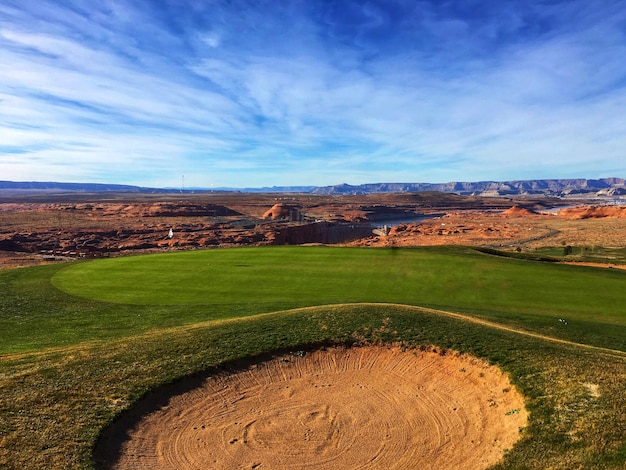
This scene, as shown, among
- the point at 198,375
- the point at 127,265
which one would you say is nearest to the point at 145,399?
the point at 198,375

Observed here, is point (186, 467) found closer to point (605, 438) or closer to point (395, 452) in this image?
point (395, 452)

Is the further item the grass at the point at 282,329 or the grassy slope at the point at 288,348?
the grass at the point at 282,329

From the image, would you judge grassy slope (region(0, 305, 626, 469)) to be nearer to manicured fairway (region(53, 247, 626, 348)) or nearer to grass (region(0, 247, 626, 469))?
grass (region(0, 247, 626, 469))

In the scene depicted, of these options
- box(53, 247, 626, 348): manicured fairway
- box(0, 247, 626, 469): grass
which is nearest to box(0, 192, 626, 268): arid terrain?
box(53, 247, 626, 348): manicured fairway

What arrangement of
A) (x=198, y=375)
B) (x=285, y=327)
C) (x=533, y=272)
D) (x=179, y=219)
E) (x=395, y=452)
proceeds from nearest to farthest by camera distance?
(x=395, y=452), (x=198, y=375), (x=285, y=327), (x=533, y=272), (x=179, y=219)

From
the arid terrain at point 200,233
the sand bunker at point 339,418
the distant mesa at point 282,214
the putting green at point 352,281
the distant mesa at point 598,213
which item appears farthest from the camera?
the distant mesa at point 598,213

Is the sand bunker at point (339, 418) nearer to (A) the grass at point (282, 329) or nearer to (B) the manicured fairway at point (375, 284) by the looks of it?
(A) the grass at point (282, 329)

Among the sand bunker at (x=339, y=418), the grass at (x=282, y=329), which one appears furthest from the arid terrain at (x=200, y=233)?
the sand bunker at (x=339, y=418)
